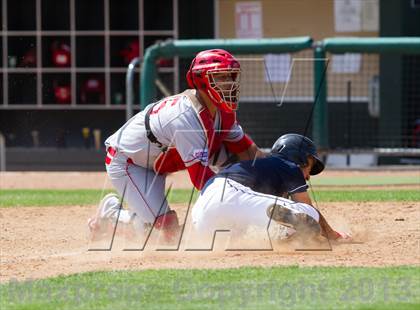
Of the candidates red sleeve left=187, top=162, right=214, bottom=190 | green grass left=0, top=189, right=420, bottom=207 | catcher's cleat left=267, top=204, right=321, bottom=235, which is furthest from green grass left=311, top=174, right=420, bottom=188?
catcher's cleat left=267, top=204, right=321, bottom=235

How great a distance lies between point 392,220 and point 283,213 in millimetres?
2180

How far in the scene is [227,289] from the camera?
18.6 ft

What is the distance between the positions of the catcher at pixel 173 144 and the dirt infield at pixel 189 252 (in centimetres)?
38

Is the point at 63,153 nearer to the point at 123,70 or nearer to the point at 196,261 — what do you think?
the point at 123,70

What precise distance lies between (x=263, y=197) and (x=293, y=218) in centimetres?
26

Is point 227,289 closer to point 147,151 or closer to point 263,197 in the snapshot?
point 263,197

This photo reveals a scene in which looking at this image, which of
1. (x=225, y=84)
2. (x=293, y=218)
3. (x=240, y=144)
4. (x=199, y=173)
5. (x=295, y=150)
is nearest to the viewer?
(x=293, y=218)

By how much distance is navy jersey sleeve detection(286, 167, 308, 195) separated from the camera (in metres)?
7.39

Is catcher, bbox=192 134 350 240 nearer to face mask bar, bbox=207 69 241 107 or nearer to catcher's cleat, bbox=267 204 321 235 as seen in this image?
catcher's cleat, bbox=267 204 321 235

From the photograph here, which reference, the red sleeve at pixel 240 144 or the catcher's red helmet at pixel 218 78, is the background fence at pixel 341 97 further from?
the catcher's red helmet at pixel 218 78

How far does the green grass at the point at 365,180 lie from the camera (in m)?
13.4

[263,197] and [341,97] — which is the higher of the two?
[341,97]

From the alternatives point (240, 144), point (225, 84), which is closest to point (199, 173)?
point (225, 84)

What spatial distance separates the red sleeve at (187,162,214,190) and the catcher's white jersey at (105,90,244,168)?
→ 4 centimetres
